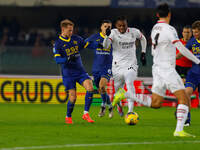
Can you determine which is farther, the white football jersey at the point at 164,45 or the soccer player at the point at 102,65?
the soccer player at the point at 102,65

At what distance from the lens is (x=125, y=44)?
10242 mm

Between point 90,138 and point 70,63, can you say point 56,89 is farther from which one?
point 90,138

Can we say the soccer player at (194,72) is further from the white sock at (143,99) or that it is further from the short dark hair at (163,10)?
the short dark hair at (163,10)

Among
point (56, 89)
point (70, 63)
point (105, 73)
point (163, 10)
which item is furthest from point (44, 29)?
point (163, 10)

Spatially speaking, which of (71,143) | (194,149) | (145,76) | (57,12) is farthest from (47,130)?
(57,12)

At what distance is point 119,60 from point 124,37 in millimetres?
498

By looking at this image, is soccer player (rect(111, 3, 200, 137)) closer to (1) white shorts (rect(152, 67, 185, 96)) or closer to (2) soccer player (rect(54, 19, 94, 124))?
(1) white shorts (rect(152, 67, 185, 96))

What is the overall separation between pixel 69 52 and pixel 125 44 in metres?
1.22

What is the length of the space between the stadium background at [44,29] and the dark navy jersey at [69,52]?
278 inches

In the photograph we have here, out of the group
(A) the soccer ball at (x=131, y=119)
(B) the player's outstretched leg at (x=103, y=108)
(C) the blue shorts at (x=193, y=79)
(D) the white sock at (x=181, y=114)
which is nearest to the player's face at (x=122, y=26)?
(C) the blue shorts at (x=193, y=79)

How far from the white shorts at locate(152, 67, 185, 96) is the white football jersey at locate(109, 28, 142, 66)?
2.58m

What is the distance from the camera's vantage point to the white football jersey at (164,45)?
7449 mm

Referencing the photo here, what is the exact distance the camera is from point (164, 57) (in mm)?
7531

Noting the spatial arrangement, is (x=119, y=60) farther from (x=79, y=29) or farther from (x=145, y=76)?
(x=79, y=29)
